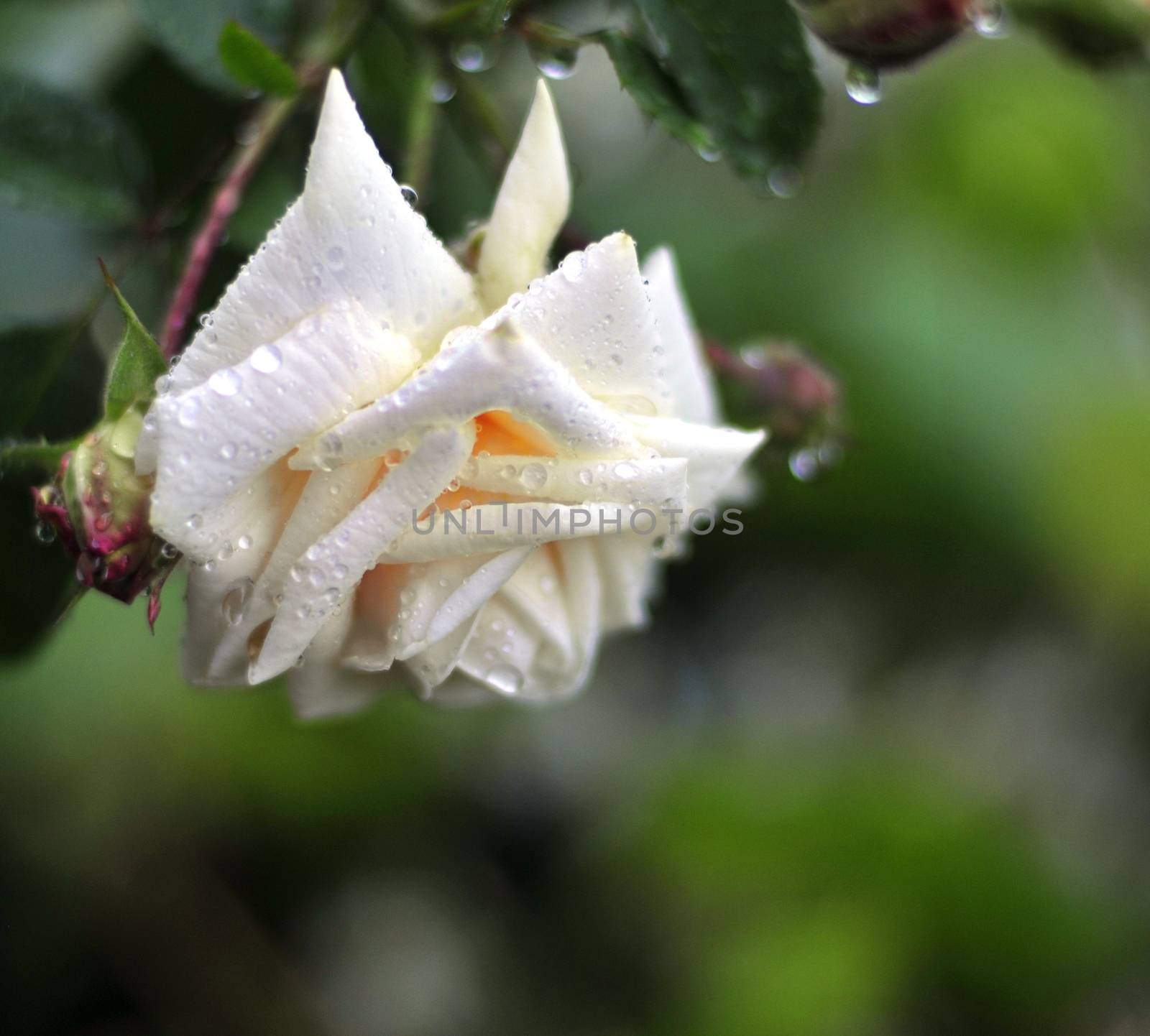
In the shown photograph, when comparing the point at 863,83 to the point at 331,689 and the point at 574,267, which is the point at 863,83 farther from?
the point at 331,689

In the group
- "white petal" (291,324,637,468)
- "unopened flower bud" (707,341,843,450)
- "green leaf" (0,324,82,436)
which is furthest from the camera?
"unopened flower bud" (707,341,843,450)

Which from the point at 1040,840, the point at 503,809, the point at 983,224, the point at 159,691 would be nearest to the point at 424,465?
the point at 159,691

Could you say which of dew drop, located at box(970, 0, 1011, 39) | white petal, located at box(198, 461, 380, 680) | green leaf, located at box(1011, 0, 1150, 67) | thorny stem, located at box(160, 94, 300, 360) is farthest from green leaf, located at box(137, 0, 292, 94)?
green leaf, located at box(1011, 0, 1150, 67)

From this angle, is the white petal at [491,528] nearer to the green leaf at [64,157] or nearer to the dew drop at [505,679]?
the dew drop at [505,679]

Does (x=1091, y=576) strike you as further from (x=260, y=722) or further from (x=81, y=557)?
(x=81, y=557)

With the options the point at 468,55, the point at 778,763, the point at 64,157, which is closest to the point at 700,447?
the point at 468,55

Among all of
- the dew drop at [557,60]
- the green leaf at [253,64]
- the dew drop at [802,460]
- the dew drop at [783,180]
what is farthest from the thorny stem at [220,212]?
the dew drop at [802,460]

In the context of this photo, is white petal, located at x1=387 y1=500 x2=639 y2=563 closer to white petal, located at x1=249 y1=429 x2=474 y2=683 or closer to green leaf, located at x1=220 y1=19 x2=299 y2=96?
white petal, located at x1=249 y1=429 x2=474 y2=683
